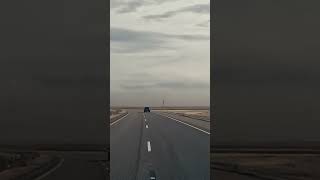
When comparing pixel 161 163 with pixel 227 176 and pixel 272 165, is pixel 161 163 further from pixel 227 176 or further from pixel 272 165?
pixel 272 165

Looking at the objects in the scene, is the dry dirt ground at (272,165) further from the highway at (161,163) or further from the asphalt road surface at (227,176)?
the highway at (161,163)

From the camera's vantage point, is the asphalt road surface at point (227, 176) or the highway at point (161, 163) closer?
the asphalt road surface at point (227, 176)

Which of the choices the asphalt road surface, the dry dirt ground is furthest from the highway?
the dry dirt ground

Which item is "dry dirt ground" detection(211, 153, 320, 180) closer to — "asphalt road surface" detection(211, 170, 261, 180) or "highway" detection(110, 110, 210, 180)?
"asphalt road surface" detection(211, 170, 261, 180)

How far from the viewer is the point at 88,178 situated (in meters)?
13.8

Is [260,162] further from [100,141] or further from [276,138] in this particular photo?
[100,141]

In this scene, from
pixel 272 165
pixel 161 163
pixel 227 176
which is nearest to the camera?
pixel 227 176

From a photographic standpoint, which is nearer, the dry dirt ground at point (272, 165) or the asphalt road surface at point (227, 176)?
the asphalt road surface at point (227, 176)

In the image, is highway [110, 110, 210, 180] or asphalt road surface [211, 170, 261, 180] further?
highway [110, 110, 210, 180]

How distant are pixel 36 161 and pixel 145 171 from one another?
3.73 metres

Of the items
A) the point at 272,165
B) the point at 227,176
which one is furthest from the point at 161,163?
the point at 272,165

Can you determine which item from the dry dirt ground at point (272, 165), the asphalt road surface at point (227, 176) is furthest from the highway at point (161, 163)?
the dry dirt ground at point (272, 165)

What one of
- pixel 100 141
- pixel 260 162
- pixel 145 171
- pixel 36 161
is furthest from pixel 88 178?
pixel 260 162

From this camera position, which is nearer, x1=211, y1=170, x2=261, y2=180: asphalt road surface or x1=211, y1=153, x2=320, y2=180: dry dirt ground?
x1=211, y1=170, x2=261, y2=180: asphalt road surface
